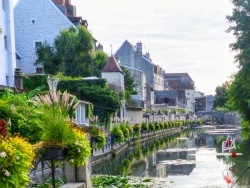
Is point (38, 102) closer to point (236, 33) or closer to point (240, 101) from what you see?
point (236, 33)

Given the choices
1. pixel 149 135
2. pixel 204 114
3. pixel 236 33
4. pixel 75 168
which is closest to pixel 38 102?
pixel 75 168

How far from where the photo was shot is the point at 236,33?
3444cm

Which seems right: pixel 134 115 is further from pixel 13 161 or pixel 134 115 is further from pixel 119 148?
pixel 13 161

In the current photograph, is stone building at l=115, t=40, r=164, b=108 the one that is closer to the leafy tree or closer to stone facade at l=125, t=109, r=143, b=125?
stone facade at l=125, t=109, r=143, b=125

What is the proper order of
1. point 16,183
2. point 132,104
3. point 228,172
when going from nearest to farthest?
point 16,183
point 228,172
point 132,104

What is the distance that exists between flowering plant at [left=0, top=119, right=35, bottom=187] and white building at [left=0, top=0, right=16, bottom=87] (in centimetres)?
2486

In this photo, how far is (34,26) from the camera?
45938 millimetres

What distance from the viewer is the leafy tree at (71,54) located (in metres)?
39.7

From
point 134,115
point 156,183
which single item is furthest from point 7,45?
point 134,115

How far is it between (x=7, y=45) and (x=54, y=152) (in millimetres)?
24561

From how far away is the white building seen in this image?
1182 inches

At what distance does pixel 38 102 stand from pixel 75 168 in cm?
172

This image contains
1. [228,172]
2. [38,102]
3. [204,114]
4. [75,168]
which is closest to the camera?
[38,102]

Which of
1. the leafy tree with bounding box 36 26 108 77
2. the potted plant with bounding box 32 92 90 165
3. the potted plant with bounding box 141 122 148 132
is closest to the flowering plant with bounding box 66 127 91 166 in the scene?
the potted plant with bounding box 32 92 90 165
